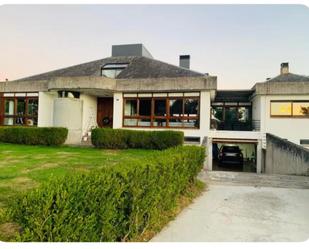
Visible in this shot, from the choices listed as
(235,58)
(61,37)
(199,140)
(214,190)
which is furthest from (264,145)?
(61,37)

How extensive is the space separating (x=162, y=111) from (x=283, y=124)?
8046 millimetres

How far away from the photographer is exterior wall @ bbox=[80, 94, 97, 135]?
2164 cm

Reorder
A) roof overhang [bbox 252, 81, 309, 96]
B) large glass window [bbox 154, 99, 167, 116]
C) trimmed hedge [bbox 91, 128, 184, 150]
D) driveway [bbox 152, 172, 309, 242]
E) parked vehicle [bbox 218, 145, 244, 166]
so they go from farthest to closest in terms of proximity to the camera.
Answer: parked vehicle [bbox 218, 145, 244, 166] < large glass window [bbox 154, 99, 167, 116] < roof overhang [bbox 252, 81, 309, 96] < trimmed hedge [bbox 91, 128, 184, 150] < driveway [bbox 152, 172, 309, 242]

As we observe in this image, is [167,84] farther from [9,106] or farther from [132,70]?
[9,106]

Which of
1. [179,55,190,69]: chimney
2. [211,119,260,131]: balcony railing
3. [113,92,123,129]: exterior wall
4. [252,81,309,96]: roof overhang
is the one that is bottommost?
[211,119,260,131]: balcony railing

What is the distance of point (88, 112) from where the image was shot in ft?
72.9

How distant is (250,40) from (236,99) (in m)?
13.4

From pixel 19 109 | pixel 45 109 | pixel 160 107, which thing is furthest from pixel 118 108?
pixel 19 109

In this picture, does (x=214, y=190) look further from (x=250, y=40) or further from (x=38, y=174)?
(x=250, y=40)

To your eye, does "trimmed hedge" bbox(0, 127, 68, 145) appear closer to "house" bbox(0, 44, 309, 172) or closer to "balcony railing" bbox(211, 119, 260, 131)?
"house" bbox(0, 44, 309, 172)

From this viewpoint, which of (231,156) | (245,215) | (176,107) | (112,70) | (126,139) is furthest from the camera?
(112,70)

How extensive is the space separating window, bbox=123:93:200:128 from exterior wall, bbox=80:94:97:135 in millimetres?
3333

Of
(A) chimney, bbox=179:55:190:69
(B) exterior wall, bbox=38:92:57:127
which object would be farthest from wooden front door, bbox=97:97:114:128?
(A) chimney, bbox=179:55:190:69

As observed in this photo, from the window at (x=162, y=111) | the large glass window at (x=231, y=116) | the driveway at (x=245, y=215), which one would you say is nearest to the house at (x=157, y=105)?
the window at (x=162, y=111)
